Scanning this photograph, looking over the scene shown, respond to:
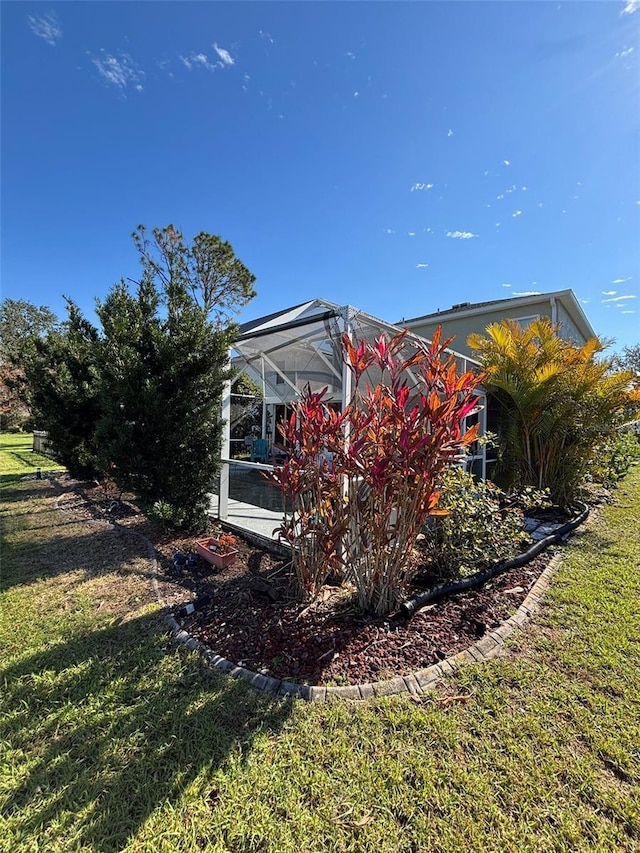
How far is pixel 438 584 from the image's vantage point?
3.93 metres

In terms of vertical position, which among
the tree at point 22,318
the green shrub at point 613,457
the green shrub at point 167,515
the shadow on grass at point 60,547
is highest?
the tree at point 22,318

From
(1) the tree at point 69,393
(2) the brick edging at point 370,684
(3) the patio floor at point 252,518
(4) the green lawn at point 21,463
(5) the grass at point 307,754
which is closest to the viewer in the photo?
(5) the grass at point 307,754

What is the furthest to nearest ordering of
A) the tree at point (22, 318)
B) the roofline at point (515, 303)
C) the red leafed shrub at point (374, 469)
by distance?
the tree at point (22, 318), the roofline at point (515, 303), the red leafed shrub at point (374, 469)

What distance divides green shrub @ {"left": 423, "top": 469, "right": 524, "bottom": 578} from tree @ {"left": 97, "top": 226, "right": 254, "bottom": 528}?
3.42 metres

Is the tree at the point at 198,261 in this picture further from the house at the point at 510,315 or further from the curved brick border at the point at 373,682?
the curved brick border at the point at 373,682

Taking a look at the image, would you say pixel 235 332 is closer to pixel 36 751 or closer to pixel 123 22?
pixel 36 751

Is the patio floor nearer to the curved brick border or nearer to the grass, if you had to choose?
the curved brick border

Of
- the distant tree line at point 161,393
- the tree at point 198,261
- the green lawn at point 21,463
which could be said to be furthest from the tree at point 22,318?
the distant tree line at point 161,393

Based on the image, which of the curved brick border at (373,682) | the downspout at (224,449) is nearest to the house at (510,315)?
the downspout at (224,449)

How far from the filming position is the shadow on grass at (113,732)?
1.79 m

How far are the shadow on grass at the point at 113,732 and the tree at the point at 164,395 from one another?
2.46 meters

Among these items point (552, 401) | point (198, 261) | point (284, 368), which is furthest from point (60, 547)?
point (198, 261)

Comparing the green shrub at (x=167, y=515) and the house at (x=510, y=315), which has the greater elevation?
the house at (x=510, y=315)

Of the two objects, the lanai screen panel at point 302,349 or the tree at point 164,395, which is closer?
the tree at point 164,395
